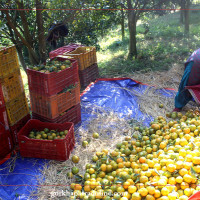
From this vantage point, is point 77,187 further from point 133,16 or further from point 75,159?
point 133,16

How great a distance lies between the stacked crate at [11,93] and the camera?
3846 millimetres

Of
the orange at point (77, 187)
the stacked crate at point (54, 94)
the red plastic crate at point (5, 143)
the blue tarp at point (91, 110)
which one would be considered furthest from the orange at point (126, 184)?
the red plastic crate at point (5, 143)

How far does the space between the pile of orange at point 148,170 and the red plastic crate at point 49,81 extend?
4.67 ft

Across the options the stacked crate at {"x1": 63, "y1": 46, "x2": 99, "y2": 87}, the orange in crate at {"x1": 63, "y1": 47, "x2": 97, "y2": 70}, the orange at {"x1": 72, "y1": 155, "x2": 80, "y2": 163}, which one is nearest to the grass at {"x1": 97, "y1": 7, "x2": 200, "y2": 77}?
the stacked crate at {"x1": 63, "y1": 46, "x2": 99, "y2": 87}

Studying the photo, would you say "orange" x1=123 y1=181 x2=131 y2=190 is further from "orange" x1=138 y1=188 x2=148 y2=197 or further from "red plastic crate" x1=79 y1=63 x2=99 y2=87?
"red plastic crate" x1=79 y1=63 x2=99 y2=87

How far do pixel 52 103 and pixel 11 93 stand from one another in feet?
2.41

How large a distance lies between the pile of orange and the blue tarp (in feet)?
2.50

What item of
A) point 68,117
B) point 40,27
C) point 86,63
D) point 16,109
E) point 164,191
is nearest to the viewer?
point 164,191

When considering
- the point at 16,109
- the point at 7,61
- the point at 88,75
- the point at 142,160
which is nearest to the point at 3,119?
the point at 16,109

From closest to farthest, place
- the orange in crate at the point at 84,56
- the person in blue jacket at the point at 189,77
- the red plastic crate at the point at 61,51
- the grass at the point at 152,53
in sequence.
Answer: the person in blue jacket at the point at 189,77, the orange in crate at the point at 84,56, the red plastic crate at the point at 61,51, the grass at the point at 152,53

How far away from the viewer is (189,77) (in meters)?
4.88

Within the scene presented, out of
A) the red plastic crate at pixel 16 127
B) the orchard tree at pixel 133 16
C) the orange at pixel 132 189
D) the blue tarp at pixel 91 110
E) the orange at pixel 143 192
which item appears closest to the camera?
the orange at pixel 143 192

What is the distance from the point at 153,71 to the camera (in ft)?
25.0

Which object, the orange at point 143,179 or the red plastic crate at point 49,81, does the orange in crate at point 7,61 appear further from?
the orange at point 143,179
